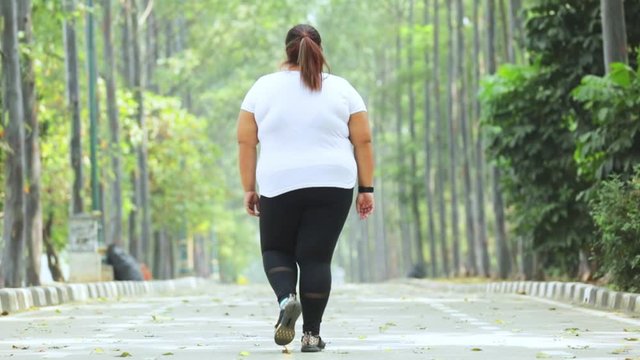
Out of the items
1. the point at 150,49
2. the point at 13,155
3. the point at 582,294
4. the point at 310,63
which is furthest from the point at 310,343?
the point at 150,49

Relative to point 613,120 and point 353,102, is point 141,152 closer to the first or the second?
point 613,120

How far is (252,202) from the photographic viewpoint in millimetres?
10023

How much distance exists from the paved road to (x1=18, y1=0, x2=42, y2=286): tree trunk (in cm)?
861

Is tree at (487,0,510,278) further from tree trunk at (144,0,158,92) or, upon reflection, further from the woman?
the woman

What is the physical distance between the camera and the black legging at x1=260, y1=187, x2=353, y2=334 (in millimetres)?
9695

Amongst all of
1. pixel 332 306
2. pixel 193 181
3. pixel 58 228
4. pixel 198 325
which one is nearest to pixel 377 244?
pixel 193 181

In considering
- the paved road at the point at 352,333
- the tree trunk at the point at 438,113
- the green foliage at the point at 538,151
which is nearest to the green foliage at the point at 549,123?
the green foliage at the point at 538,151

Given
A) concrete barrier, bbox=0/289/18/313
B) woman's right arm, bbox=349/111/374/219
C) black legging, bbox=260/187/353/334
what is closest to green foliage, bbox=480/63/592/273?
concrete barrier, bbox=0/289/18/313

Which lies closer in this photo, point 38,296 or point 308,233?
point 308,233

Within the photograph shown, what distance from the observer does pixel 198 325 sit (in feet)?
45.8

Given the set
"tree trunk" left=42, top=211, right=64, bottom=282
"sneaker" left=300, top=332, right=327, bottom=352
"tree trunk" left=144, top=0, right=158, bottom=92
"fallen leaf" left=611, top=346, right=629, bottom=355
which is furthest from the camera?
"tree trunk" left=144, top=0, right=158, bottom=92

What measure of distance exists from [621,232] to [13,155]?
396 inches

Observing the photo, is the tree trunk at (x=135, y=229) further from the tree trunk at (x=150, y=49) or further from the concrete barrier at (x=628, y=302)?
the concrete barrier at (x=628, y=302)

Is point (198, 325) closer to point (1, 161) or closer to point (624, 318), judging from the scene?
point (624, 318)
